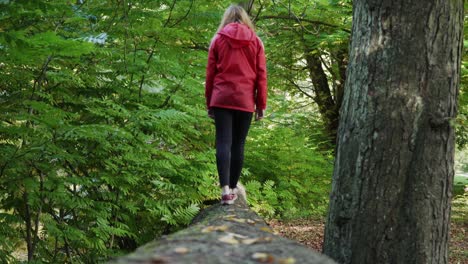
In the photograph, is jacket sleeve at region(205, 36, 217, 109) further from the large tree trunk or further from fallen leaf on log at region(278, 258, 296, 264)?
fallen leaf on log at region(278, 258, 296, 264)

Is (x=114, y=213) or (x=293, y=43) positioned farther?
(x=293, y=43)

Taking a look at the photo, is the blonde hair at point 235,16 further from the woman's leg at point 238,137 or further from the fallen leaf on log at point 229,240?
the fallen leaf on log at point 229,240

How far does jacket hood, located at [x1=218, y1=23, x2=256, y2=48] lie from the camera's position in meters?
4.70

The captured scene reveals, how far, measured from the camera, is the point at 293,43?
10656 mm

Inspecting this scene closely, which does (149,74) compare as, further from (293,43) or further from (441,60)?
(293,43)

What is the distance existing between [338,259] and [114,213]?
9.85ft

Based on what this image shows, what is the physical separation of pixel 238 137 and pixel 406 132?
211cm

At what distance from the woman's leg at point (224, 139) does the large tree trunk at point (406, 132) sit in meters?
1.72

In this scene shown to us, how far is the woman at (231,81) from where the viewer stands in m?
4.73

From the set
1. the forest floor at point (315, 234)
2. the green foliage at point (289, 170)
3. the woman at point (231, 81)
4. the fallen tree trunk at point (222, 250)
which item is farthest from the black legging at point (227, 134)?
the green foliage at point (289, 170)

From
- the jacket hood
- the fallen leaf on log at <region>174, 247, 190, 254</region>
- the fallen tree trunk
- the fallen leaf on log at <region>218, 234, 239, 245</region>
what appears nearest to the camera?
the fallen tree trunk

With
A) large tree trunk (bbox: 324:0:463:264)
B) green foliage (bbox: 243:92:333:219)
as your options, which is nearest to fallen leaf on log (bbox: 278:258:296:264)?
large tree trunk (bbox: 324:0:463:264)

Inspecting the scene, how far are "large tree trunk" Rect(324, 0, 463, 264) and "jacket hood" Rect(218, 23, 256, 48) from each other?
1598 millimetres

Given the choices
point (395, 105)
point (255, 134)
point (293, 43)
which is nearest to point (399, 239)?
point (395, 105)
